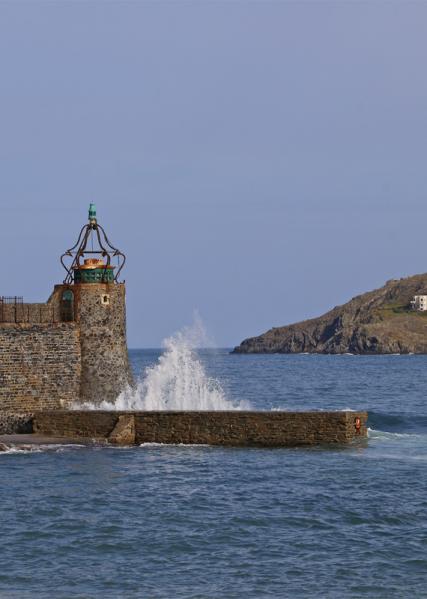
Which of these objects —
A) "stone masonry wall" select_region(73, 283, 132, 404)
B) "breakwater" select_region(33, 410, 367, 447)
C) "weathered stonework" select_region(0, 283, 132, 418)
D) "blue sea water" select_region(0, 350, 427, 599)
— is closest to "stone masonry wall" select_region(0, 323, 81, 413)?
"weathered stonework" select_region(0, 283, 132, 418)

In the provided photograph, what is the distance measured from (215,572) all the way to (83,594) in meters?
2.44

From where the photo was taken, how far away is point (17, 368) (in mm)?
33656

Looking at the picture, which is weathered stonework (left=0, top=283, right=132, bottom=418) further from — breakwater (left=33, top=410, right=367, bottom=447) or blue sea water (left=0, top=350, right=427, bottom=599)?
blue sea water (left=0, top=350, right=427, bottom=599)

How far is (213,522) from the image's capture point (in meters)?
22.2

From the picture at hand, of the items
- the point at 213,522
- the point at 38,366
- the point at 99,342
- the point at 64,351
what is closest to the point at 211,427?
the point at 99,342

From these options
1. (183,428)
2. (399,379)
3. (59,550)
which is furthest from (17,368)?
(399,379)

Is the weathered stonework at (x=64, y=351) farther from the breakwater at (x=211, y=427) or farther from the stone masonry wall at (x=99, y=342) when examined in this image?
the breakwater at (x=211, y=427)

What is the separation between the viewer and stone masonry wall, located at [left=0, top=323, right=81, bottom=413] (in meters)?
33.5

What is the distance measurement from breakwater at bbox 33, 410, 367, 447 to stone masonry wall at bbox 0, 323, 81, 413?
3.93ft

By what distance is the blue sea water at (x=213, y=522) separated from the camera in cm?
1788

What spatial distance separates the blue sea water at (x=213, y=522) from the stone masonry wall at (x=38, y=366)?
10.9 ft

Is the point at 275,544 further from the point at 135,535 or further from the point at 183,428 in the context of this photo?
the point at 183,428

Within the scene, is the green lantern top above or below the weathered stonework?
above

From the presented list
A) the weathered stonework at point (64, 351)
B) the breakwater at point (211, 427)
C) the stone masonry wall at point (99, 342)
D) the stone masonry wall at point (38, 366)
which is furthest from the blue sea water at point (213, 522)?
the stone masonry wall at point (99, 342)
